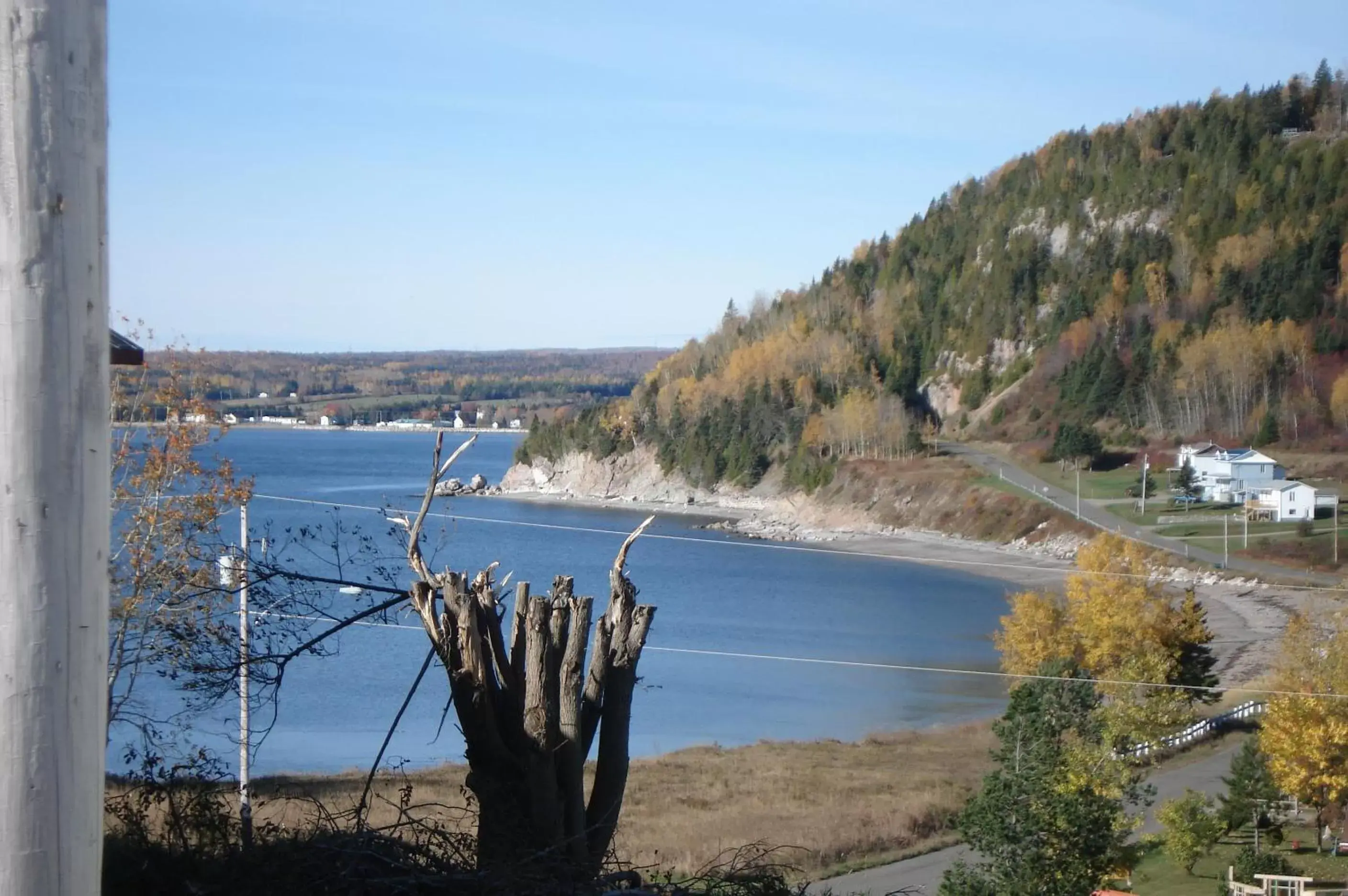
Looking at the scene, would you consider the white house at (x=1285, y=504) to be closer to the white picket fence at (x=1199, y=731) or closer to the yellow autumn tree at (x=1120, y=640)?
the yellow autumn tree at (x=1120, y=640)

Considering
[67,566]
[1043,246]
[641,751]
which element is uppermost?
[1043,246]

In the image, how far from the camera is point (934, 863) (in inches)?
537

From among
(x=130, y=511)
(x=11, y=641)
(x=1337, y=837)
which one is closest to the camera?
(x=11, y=641)

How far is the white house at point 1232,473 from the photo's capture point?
50312 millimetres

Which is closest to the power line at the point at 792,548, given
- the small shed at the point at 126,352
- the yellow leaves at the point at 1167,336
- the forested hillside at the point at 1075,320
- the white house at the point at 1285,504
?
the small shed at the point at 126,352

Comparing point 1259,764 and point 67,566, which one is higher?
point 67,566

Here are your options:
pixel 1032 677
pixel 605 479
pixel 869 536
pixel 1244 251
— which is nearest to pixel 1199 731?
pixel 1032 677

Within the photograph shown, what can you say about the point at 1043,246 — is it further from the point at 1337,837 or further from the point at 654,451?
the point at 1337,837

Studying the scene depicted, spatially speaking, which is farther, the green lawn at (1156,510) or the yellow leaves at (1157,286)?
the yellow leaves at (1157,286)

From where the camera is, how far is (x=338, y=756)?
49.9 feet

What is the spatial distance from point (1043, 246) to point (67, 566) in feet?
359

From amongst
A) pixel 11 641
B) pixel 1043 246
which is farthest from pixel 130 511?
pixel 1043 246

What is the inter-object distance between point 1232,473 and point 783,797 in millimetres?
41626

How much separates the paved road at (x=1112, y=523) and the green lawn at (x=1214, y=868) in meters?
21.7
